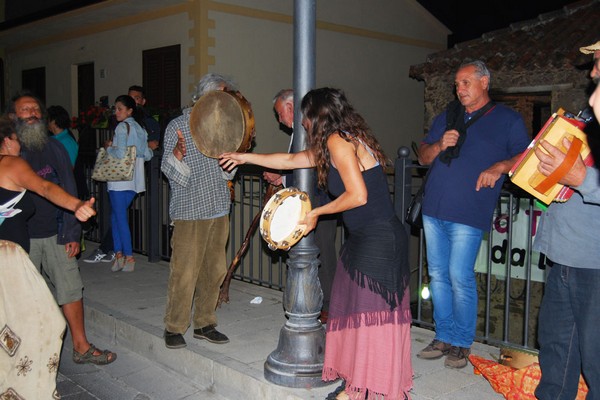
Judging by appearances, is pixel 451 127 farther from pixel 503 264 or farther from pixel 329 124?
pixel 503 264

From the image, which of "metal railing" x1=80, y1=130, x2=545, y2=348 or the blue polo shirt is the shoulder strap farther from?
"metal railing" x1=80, y1=130, x2=545, y2=348

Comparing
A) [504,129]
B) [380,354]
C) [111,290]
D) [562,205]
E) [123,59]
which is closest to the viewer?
[562,205]

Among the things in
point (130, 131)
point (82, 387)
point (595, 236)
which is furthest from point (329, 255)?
point (130, 131)

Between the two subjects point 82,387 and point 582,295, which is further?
point 82,387

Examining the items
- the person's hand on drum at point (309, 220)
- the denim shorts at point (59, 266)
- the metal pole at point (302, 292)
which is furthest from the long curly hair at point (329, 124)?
the denim shorts at point (59, 266)

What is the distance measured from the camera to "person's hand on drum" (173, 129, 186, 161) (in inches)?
187

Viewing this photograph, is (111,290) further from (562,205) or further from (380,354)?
(562,205)

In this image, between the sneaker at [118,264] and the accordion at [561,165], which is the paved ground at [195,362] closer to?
the sneaker at [118,264]

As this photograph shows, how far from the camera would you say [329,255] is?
5445mm

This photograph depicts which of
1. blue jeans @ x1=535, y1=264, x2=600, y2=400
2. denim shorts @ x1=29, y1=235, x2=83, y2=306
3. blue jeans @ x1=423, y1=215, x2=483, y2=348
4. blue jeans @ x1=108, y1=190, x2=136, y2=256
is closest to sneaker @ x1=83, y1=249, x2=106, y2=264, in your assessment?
blue jeans @ x1=108, y1=190, x2=136, y2=256

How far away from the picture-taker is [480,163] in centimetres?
436

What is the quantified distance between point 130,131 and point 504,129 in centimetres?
466

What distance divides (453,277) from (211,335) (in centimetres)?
199

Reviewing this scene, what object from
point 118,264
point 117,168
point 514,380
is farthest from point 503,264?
point 514,380
